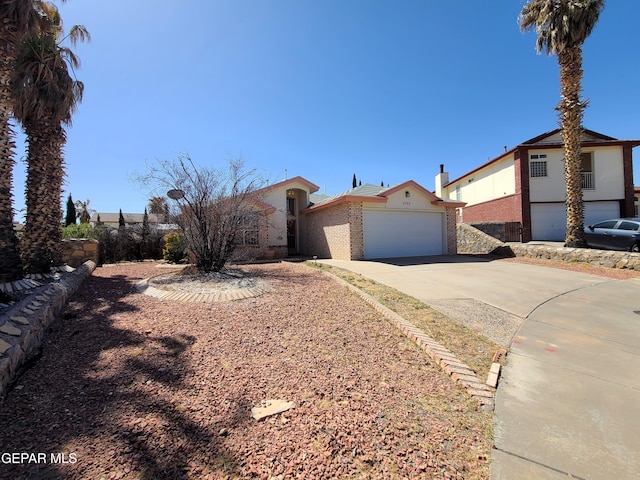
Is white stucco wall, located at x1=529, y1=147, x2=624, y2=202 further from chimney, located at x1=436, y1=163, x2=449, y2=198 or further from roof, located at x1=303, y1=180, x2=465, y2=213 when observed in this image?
chimney, located at x1=436, y1=163, x2=449, y2=198

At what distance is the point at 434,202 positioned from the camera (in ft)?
52.5

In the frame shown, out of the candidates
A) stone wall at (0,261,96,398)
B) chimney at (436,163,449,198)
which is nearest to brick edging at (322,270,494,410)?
stone wall at (0,261,96,398)

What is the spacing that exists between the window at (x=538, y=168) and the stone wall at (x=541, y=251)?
5.71m

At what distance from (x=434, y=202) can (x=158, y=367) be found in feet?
50.9

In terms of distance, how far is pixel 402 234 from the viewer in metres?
15.4

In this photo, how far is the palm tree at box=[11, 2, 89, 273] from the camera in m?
7.14

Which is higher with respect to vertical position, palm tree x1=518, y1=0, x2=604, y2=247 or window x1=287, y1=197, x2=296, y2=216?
palm tree x1=518, y1=0, x2=604, y2=247

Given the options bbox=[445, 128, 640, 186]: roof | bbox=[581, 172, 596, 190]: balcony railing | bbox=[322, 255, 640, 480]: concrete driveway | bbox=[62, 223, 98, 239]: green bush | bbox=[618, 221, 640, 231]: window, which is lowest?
bbox=[322, 255, 640, 480]: concrete driveway

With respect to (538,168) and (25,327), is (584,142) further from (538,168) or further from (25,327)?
(25,327)

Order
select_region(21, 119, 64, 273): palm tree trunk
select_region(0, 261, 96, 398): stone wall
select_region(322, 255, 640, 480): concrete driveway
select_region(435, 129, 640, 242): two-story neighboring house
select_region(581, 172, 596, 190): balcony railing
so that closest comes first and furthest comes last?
select_region(322, 255, 640, 480): concrete driveway, select_region(0, 261, 96, 398): stone wall, select_region(21, 119, 64, 273): palm tree trunk, select_region(435, 129, 640, 242): two-story neighboring house, select_region(581, 172, 596, 190): balcony railing

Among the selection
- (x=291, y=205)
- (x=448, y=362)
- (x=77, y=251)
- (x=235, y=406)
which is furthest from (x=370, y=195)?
(x=235, y=406)

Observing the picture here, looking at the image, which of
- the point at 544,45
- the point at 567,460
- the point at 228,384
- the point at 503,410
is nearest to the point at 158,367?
the point at 228,384

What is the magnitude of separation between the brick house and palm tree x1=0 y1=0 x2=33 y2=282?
8.63m

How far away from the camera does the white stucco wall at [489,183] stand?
20656mm
